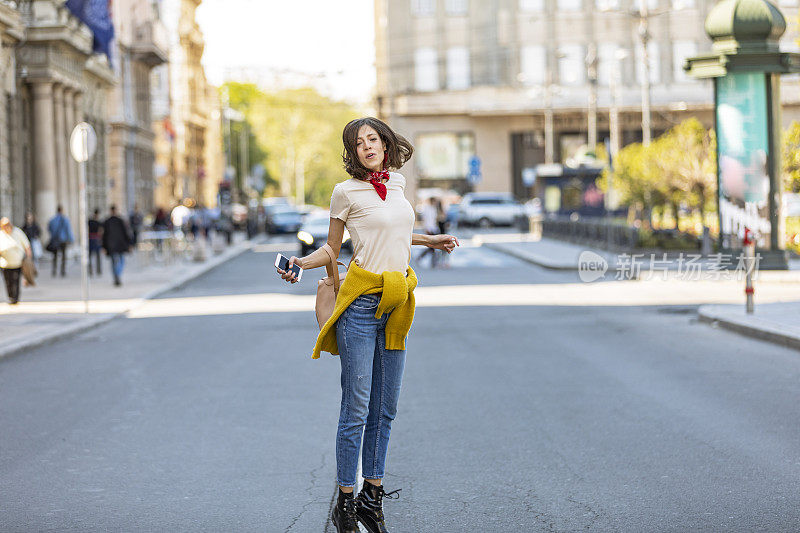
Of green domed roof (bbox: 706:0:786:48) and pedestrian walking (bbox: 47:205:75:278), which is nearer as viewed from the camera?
green domed roof (bbox: 706:0:786:48)

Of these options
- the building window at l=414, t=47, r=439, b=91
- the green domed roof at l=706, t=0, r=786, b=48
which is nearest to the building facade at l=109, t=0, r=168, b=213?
the building window at l=414, t=47, r=439, b=91

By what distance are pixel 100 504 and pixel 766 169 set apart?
20457 millimetres

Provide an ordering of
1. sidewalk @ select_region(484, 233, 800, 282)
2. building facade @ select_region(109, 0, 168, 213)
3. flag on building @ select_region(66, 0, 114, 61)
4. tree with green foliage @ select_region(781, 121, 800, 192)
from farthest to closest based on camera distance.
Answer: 1. building facade @ select_region(109, 0, 168, 213)
2. flag on building @ select_region(66, 0, 114, 61)
3. tree with green foliage @ select_region(781, 121, 800, 192)
4. sidewalk @ select_region(484, 233, 800, 282)

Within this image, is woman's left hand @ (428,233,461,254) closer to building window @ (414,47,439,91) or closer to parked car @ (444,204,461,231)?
parked car @ (444,204,461,231)

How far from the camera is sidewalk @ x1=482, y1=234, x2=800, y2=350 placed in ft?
45.3

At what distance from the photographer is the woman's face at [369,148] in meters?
5.36

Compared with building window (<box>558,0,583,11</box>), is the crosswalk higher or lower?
lower

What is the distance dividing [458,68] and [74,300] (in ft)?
182

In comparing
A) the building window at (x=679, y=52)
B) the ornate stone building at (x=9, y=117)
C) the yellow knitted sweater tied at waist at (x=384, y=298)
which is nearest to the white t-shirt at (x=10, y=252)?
the ornate stone building at (x=9, y=117)

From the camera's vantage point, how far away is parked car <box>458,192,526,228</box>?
204 feet

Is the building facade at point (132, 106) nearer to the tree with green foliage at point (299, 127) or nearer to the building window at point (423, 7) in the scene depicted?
the building window at point (423, 7)

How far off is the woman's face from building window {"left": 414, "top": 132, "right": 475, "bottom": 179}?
69.7m

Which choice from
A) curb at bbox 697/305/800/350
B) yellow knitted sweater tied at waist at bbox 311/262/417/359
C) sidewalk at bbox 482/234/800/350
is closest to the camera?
yellow knitted sweater tied at waist at bbox 311/262/417/359

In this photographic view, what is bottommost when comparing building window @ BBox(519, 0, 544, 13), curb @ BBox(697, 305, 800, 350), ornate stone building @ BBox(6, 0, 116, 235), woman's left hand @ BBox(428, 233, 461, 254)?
curb @ BBox(697, 305, 800, 350)
